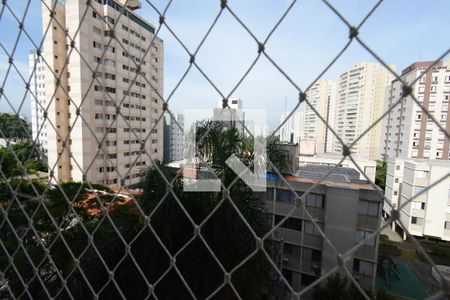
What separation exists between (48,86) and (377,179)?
11.2 meters

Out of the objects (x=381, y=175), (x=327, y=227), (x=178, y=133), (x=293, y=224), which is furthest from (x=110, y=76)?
(x=381, y=175)

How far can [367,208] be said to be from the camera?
10.9 feet

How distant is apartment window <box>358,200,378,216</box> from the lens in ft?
10.8

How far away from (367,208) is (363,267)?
2.92ft

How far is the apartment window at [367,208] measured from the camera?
129 inches

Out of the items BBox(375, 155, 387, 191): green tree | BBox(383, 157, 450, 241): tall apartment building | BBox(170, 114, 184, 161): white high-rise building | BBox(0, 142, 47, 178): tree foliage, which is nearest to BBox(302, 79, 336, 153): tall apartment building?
BBox(375, 155, 387, 191): green tree

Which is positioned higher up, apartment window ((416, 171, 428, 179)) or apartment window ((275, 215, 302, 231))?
apartment window ((416, 171, 428, 179))

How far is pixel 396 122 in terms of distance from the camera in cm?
1067

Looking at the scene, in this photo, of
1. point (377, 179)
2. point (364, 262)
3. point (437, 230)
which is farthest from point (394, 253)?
point (377, 179)

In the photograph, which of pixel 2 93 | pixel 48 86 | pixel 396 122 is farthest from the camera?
pixel 396 122

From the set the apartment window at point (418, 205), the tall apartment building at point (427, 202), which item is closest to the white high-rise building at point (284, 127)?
the tall apartment building at point (427, 202)

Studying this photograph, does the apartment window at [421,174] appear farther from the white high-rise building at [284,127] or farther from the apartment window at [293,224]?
the white high-rise building at [284,127]

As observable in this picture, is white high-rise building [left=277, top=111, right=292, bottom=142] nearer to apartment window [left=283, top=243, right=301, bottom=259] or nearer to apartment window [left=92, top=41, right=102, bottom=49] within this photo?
apartment window [left=283, top=243, right=301, bottom=259]

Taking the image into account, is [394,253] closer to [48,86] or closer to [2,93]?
[2,93]
